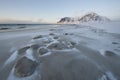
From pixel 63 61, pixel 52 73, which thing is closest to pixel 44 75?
pixel 52 73

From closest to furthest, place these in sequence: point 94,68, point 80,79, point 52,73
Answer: point 80,79, point 52,73, point 94,68

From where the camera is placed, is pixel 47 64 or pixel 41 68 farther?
pixel 47 64

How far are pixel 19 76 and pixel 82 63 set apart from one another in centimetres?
279

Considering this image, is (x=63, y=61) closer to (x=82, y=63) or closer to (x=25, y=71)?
(x=82, y=63)

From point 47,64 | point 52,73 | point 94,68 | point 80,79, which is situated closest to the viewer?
point 80,79

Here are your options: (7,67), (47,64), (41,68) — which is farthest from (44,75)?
(7,67)

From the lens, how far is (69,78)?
445cm

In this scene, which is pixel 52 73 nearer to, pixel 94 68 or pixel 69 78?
pixel 69 78

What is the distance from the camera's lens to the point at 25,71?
4824 mm

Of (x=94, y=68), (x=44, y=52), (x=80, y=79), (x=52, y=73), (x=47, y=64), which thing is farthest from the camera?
(x=44, y=52)

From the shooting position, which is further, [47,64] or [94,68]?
[47,64]

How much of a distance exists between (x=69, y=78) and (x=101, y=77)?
1.17 meters

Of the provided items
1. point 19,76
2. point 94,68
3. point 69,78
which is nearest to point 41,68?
point 19,76

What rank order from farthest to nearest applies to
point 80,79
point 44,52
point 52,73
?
point 44,52
point 52,73
point 80,79
